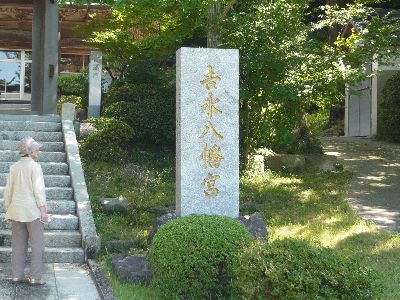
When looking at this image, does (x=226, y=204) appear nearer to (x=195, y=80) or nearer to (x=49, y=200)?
(x=195, y=80)

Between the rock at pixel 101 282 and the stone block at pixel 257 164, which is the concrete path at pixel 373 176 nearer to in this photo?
the stone block at pixel 257 164

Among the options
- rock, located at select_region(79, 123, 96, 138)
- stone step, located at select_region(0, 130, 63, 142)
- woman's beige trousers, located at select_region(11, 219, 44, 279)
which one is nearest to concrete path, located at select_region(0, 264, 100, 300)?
woman's beige trousers, located at select_region(11, 219, 44, 279)

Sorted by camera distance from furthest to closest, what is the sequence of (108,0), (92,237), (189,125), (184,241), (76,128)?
(76,128) < (108,0) < (92,237) < (189,125) < (184,241)

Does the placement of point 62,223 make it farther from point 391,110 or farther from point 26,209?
point 391,110

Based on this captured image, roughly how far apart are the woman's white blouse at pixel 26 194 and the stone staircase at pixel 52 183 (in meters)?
1.28

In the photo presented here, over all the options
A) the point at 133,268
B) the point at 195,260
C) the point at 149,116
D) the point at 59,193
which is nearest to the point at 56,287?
the point at 133,268

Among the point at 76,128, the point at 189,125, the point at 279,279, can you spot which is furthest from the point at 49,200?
the point at 279,279

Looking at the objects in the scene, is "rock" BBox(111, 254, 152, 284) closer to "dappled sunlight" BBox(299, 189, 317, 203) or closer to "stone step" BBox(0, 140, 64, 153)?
"stone step" BBox(0, 140, 64, 153)

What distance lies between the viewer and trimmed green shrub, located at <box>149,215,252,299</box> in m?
5.58

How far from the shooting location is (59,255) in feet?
25.0

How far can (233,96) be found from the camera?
24.3ft

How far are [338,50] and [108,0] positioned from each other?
17.5ft

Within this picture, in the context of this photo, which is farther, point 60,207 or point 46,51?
point 46,51

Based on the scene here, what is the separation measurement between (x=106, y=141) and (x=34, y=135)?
2.02m
